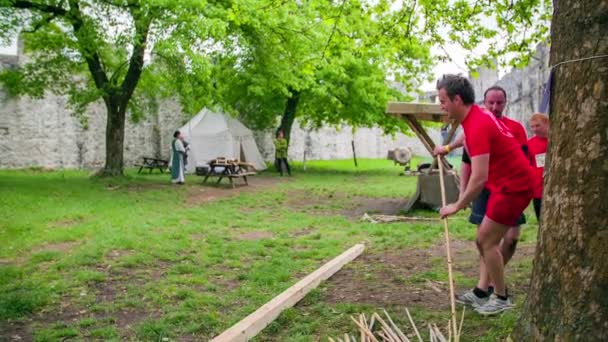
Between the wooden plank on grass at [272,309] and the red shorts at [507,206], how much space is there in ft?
5.62

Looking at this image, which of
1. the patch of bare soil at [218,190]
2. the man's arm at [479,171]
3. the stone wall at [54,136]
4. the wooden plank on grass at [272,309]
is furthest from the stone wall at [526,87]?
the stone wall at [54,136]

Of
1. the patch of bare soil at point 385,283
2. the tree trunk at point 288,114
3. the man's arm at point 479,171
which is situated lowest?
the patch of bare soil at point 385,283

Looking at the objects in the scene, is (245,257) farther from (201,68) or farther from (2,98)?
(2,98)

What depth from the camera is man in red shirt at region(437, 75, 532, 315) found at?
3527 mm

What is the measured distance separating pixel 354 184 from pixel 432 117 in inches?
298

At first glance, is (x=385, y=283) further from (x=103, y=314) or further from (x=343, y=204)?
(x=343, y=204)

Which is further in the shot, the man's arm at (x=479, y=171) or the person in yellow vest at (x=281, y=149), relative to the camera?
the person in yellow vest at (x=281, y=149)

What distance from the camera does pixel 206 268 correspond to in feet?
19.3

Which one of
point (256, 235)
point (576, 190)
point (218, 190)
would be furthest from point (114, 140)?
point (576, 190)

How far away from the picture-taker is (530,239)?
7.02 meters

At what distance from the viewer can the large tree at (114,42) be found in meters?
12.1

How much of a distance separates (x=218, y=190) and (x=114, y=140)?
3.66 m

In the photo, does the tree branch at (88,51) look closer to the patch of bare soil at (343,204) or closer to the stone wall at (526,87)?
the patch of bare soil at (343,204)

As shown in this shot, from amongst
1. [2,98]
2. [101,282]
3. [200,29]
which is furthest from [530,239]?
[2,98]
